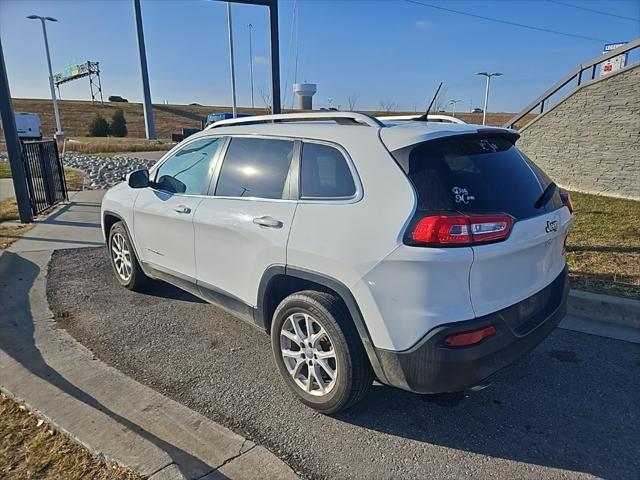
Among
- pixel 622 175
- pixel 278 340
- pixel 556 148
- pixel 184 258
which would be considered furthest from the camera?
pixel 556 148

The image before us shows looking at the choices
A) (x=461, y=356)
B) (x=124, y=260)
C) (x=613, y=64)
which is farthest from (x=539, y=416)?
(x=613, y=64)

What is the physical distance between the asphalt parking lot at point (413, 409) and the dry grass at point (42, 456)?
64 centimetres

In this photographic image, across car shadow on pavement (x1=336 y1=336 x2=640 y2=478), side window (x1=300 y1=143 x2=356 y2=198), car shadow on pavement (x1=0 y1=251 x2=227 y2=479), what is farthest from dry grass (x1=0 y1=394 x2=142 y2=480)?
side window (x1=300 y1=143 x2=356 y2=198)

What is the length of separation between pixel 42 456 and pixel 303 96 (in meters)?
7.23

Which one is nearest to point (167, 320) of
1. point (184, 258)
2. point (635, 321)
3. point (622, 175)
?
point (184, 258)

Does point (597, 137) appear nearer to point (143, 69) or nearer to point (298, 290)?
point (298, 290)

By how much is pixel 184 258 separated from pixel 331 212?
175cm

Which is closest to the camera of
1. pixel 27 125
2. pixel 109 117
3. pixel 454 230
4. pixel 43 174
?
pixel 454 230

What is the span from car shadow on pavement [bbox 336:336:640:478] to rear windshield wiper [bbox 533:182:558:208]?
4.21 ft

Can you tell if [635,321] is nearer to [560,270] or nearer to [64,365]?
[560,270]

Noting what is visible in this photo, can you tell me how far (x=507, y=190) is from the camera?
7.74 feet

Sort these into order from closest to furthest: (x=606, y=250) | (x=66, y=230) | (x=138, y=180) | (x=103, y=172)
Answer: (x=138, y=180)
(x=606, y=250)
(x=66, y=230)
(x=103, y=172)

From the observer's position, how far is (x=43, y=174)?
8.33 m

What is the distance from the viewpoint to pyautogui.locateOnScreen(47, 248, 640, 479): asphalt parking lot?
2234mm
